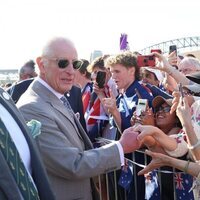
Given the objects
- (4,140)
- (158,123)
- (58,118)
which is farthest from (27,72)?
(4,140)

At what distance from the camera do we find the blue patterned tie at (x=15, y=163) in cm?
142

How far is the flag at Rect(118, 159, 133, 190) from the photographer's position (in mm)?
3344

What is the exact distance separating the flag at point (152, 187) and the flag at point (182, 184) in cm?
17

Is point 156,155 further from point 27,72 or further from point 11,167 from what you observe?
point 27,72

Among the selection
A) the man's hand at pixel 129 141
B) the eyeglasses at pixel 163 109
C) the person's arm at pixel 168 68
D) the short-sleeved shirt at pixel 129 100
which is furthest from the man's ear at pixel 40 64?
the person's arm at pixel 168 68

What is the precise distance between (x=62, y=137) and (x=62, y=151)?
103 mm

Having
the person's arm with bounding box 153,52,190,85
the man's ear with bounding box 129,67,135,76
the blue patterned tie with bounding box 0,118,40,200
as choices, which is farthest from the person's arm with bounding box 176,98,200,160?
the man's ear with bounding box 129,67,135,76

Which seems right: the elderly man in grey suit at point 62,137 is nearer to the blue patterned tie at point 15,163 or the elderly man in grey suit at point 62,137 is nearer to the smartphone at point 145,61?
the blue patterned tie at point 15,163

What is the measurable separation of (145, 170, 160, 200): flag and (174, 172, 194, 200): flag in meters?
0.17

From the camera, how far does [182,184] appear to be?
9.31ft

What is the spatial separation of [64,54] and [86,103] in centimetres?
220

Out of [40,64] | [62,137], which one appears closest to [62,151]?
[62,137]

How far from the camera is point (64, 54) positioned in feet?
7.94

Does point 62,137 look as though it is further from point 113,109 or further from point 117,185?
point 117,185
